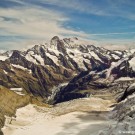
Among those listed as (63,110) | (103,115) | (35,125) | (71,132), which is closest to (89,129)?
(71,132)

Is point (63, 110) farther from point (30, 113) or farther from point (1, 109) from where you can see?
point (1, 109)

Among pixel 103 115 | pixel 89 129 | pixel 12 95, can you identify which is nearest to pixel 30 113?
pixel 12 95

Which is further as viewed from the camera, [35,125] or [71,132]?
[35,125]

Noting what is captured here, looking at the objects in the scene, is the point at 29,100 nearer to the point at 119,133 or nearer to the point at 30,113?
the point at 30,113

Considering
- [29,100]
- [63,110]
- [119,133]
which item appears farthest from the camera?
[29,100]

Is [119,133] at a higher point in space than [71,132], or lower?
higher

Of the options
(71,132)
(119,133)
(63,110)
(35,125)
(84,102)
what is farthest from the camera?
(84,102)

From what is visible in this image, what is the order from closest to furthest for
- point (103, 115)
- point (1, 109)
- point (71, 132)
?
point (71, 132) < point (1, 109) < point (103, 115)

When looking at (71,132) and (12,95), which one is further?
(12,95)

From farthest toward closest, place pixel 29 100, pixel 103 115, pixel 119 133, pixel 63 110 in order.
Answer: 1. pixel 29 100
2. pixel 63 110
3. pixel 103 115
4. pixel 119 133
